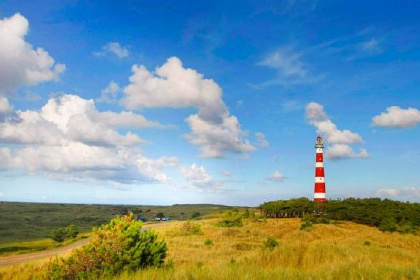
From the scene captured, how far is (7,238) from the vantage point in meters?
98.3

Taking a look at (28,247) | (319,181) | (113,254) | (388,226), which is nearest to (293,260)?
(113,254)

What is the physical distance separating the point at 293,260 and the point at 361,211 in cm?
3608

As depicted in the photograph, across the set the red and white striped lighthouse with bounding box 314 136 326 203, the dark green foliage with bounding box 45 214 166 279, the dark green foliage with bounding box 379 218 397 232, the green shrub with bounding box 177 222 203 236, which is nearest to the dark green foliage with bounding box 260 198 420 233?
the dark green foliage with bounding box 379 218 397 232

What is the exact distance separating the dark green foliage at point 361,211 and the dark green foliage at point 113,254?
34870 millimetres

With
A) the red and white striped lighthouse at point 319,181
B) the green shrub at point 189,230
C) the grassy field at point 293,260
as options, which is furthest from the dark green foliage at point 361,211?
the green shrub at point 189,230

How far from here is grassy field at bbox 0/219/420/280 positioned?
27.9 ft

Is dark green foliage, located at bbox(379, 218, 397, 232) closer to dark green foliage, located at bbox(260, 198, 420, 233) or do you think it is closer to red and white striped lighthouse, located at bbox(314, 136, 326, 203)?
dark green foliage, located at bbox(260, 198, 420, 233)

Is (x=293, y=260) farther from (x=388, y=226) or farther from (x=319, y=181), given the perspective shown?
(x=319, y=181)

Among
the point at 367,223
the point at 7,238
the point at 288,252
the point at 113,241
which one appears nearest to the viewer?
the point at 113,241

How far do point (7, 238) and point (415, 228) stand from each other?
96741mm

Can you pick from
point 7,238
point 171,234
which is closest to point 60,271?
point 171,234

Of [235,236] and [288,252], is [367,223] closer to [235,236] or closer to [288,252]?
[235,236]

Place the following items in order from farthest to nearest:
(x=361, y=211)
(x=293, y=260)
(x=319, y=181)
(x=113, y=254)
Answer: (x=319, y=181), (x=361, y=211), (x=293, y=260), (x=113, y=254)

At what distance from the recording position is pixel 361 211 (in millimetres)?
46656
